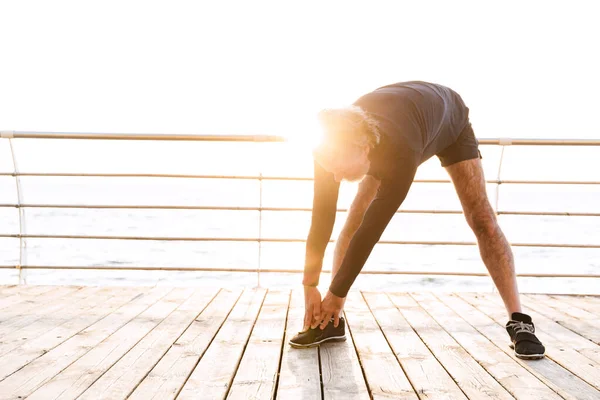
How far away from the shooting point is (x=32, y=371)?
1795 millimetres

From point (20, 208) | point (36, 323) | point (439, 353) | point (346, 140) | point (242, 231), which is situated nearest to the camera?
point (346, 140)

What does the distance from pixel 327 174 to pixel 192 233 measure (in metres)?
15.2

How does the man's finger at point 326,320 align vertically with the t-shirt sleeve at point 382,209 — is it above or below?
below

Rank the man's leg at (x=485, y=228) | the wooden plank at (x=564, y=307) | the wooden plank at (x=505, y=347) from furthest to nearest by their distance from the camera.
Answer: the wooden plank at (x=564, y=307) < the man's leg at (x=485, y=228) < the wooden plank at (x=505, y=347)

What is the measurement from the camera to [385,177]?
1868 millimetres

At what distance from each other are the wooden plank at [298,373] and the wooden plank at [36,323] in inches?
39.0

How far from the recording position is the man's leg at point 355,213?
7.80ft

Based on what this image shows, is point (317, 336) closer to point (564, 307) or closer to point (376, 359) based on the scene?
point (376, 359)

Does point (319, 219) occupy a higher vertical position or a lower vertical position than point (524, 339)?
higher

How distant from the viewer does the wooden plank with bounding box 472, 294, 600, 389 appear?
6.16 ft

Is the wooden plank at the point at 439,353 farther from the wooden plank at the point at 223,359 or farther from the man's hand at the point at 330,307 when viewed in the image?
the wooden plank at the point at 223,359

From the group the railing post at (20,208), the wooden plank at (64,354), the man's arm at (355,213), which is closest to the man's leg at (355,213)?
the man's arm at (355,213)

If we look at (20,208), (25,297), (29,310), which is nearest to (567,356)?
(29,310)

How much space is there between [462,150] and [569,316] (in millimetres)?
1156
